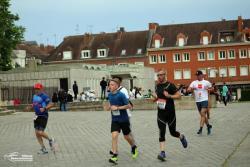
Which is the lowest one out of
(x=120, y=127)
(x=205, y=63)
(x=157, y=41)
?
(x=120, y=127)

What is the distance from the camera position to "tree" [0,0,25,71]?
59.8 m

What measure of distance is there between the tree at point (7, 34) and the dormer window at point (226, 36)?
152 feet

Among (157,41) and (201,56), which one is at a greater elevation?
(157,41)

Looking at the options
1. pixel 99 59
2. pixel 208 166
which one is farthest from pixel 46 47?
pixel 208 166

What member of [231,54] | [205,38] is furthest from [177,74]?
[231,54]

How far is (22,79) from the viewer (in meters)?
50.6

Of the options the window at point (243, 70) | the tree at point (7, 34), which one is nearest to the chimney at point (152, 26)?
the window at point (243, 70)

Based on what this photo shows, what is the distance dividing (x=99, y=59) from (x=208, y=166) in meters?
93.4

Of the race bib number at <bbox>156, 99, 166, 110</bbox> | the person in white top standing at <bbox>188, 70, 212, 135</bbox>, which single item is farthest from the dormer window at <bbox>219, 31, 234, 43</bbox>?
the race bib number at <bbox>156, 99, 166, 110</bbox>

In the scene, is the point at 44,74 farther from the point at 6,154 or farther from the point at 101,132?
the point at 6,154

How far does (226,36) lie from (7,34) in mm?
48241

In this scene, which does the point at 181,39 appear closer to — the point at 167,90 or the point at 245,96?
the point at 245,96

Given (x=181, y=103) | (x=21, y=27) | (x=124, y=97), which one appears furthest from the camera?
(x=21, y=27)

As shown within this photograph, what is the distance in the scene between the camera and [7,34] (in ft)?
202
